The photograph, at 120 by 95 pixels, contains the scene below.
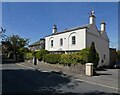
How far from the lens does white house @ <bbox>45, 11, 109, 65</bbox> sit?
106 ft

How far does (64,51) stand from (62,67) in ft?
35.1

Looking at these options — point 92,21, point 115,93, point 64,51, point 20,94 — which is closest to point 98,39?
point 92,21

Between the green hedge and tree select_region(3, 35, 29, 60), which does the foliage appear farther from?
the green hedge

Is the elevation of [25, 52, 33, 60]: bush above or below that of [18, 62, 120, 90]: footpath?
above

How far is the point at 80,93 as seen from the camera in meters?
10.6

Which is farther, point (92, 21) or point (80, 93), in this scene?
point (92, 21)

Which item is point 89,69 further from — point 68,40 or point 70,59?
point 68,40

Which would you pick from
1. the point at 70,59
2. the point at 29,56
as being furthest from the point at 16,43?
the point at 70,59

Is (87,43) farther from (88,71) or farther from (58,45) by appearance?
(88,71)

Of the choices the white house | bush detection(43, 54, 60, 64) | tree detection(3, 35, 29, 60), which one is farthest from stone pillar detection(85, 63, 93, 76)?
tree detection(3, 35, 29, 60)

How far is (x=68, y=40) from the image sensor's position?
35.2 metres

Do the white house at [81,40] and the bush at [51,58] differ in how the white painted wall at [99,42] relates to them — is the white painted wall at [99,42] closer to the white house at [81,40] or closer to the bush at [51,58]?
the white house at [81,40]

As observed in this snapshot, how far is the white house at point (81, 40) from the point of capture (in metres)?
32.4

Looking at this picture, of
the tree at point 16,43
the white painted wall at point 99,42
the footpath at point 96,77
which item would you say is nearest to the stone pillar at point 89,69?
the footpath at point 96,77
